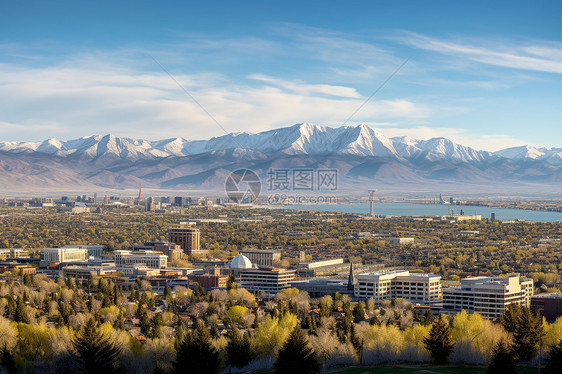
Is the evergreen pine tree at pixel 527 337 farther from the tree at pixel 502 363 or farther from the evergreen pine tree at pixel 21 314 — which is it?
the evergreen pine tree at pixel 21 314

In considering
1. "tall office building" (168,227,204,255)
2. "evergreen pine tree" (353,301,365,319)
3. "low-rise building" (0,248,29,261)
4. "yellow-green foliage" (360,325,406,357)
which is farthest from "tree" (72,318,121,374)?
"tall office building" (168,227,204,255)

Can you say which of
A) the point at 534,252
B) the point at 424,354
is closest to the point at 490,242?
the point at 534,252

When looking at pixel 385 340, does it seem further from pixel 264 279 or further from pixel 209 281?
pixel 209 281

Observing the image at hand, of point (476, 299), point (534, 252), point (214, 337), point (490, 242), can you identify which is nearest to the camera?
point (214, 337)

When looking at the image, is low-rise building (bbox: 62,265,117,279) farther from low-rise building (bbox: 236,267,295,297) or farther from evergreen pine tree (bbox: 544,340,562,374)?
evergreen pine tree (bbox: 544,340,562,374)

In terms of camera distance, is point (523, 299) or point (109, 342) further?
point (523, 299)

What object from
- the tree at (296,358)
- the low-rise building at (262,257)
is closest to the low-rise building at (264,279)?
the low-rise building at (262,257)

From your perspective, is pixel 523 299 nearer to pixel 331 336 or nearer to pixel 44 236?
pixel 331 336
